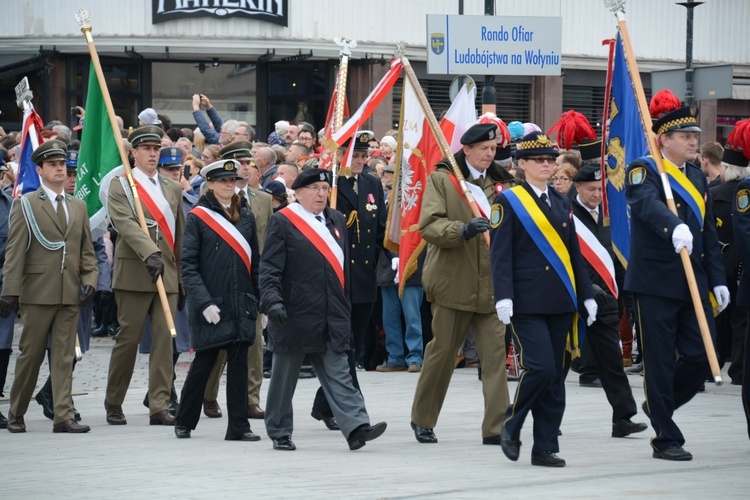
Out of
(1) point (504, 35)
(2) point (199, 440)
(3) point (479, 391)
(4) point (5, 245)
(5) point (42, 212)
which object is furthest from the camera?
(1) point (504, 35)

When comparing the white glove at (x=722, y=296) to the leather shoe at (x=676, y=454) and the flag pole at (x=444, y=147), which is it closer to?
the leather shoe at (x=676, y=454)

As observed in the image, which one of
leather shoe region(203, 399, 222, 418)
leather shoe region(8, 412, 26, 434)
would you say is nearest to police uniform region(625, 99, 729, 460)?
leather shoe region(203, 399, 222, 418)

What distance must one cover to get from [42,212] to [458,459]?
12.6 feet

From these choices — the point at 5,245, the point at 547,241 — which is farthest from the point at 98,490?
the point at 5,245

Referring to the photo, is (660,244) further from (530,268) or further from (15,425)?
(15,425)

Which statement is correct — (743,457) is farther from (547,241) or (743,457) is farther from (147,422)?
(147,422)

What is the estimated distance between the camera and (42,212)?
10.5 metres

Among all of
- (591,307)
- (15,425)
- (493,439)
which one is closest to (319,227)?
(493,439)

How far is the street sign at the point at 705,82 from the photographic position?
15938mm

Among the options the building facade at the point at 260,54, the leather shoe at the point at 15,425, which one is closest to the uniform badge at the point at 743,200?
the leather shoe at the point at 15,425

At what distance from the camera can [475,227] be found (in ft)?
29.4

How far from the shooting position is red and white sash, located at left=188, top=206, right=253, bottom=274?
9.95 meters

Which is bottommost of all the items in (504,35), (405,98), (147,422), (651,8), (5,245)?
(147,422)

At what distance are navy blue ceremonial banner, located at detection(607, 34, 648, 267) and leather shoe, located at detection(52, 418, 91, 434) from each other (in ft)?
13.5
